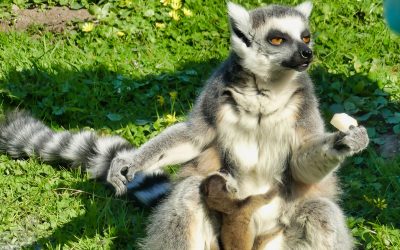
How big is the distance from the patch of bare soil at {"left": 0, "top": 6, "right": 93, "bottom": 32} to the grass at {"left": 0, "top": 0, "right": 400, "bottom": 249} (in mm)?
81

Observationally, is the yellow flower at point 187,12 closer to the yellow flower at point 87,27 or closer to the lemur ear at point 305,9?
the yellow flower at point 87,27

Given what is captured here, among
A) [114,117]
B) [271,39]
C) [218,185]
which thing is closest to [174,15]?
[114,117]

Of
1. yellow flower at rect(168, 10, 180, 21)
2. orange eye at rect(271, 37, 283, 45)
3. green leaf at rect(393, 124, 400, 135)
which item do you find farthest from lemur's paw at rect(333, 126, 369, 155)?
yellow flower at rect(168, 10, 180, 21)

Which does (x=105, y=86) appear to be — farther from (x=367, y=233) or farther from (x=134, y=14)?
(x=367, y=233)

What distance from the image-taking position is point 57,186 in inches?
240

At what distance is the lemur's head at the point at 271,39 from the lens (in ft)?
16.2

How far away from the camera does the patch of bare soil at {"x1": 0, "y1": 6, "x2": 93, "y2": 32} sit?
7777 mm

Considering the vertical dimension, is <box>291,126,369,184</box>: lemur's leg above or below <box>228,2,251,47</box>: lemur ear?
below

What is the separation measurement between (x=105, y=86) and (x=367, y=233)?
109 inches

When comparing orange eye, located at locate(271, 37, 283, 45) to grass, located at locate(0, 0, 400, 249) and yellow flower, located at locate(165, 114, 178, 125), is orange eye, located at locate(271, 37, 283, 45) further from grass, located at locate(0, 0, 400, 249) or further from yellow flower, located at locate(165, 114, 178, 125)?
yellow flower, located at locate(165, 114, 178, 125)

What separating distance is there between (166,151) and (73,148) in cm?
115

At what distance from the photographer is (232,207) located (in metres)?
4.96

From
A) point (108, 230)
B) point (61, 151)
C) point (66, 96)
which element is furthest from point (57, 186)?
point (66, 96)

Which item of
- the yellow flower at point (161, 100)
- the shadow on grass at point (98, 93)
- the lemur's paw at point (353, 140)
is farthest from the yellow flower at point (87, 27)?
the lemur's paw at point (353, 140)
